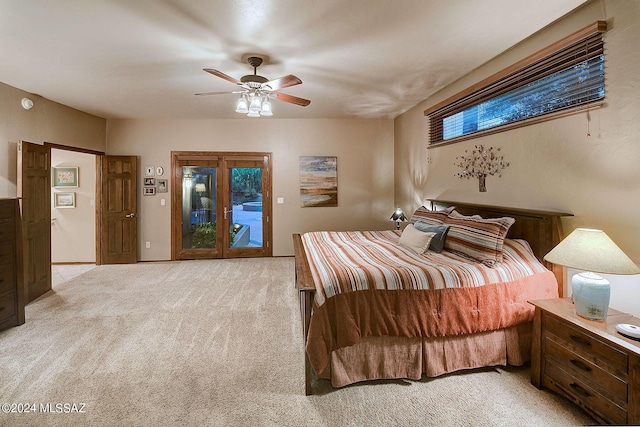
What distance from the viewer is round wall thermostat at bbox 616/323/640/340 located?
1680 millimetres

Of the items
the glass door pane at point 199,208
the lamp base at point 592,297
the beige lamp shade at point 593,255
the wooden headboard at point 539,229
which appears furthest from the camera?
the glass door pane at point 199,208

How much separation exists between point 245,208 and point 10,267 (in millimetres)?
3445

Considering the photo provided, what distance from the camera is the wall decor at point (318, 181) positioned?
6.05 metres

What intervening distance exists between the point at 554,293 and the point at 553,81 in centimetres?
173

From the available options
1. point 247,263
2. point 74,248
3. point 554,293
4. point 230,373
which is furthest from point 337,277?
point 74,248

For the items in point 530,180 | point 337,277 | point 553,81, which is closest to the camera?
point 337,277

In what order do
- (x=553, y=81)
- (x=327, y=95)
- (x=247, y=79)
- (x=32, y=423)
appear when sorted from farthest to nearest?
1. (x=327, y=95)
2. (x=247, y=79)
3. (x=553, y=81)
4. (x=32, y=423)

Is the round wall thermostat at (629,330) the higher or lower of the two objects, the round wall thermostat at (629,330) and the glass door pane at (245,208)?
the lower

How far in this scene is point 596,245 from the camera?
6.08 ft

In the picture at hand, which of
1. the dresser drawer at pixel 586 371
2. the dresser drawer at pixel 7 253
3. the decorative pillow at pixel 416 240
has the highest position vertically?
the decorative pillow at pixel 416 240

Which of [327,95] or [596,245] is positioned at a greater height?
[327,95]

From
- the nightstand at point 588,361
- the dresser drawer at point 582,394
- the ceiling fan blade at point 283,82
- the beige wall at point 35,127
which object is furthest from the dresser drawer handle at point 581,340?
the beige wall at point 35,127

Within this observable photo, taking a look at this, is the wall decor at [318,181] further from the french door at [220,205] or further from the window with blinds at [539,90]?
the window with blinds at [539,90]

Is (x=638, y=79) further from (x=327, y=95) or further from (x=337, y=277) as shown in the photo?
(x=327, y=95)
